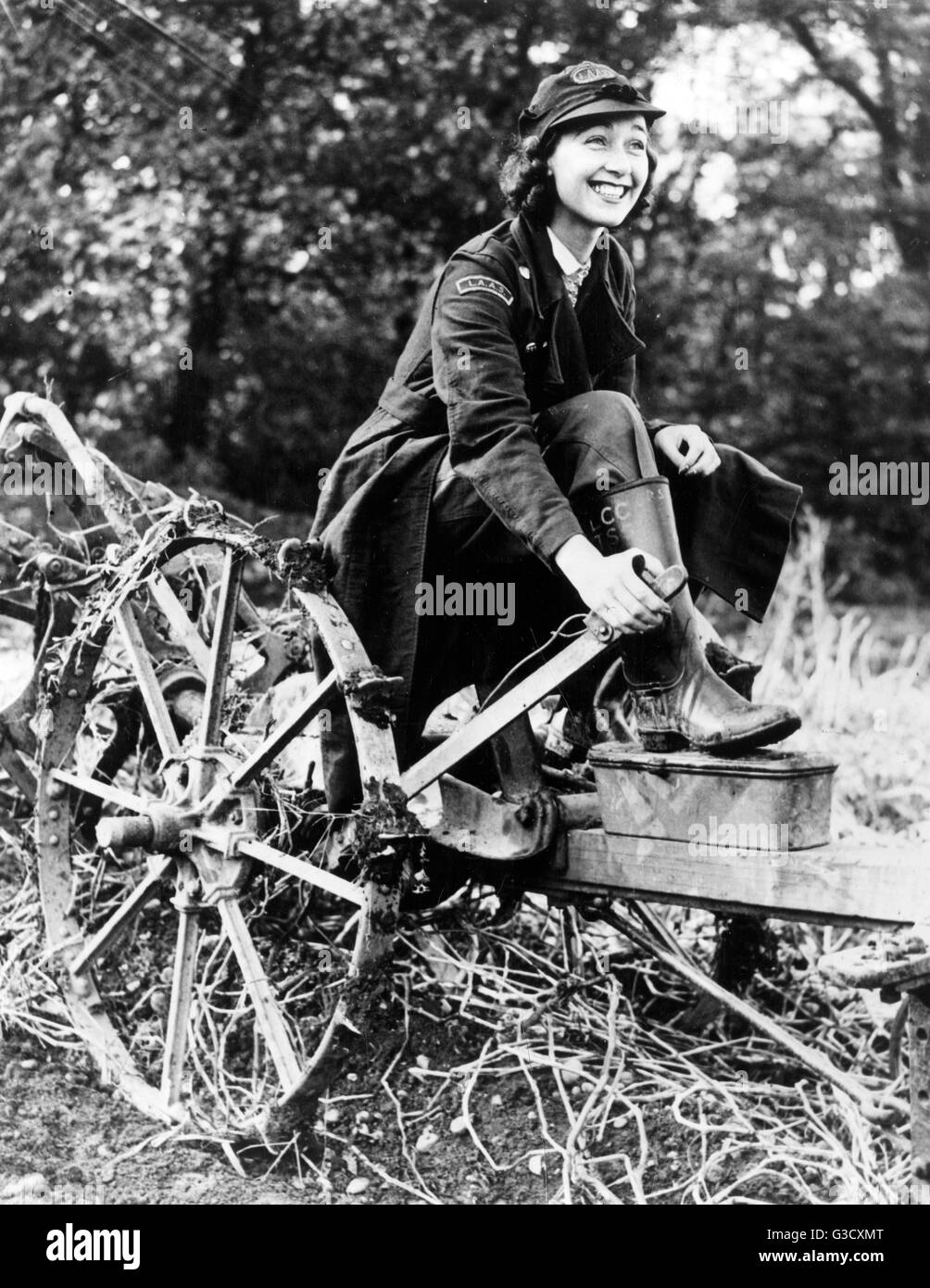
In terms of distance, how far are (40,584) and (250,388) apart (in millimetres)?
2668

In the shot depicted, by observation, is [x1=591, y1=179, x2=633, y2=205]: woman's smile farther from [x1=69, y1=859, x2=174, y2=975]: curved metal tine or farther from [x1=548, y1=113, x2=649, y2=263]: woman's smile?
[x1=69, y1=859, x2=174, y2=975]: curved metal tine

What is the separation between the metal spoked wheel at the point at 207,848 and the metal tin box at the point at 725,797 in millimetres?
401

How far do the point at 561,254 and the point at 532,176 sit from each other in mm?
151

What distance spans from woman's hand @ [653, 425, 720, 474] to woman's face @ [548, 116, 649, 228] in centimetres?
40

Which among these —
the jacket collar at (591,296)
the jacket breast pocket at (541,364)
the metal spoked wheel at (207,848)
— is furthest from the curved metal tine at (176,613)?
the jacket collar at (591,296)

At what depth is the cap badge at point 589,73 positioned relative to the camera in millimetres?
2473

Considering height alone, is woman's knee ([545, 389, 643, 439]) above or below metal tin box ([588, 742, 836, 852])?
above

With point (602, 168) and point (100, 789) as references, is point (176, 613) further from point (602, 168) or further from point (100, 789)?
point (602, 168)

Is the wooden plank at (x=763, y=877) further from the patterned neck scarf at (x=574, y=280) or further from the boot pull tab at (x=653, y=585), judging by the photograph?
the patterned neck scarf at (x=574, y=280)

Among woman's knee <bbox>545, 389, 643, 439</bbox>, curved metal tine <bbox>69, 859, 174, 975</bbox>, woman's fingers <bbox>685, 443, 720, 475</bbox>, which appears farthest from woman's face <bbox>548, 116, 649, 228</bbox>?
curved metal tine <bbox>69, 859, 174, 975</bbox>

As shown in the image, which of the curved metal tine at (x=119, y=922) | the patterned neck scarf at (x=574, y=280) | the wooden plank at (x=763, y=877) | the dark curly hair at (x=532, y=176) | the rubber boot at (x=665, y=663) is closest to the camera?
the wooden plank at (x=763, y=877)

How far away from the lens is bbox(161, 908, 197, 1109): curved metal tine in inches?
111
